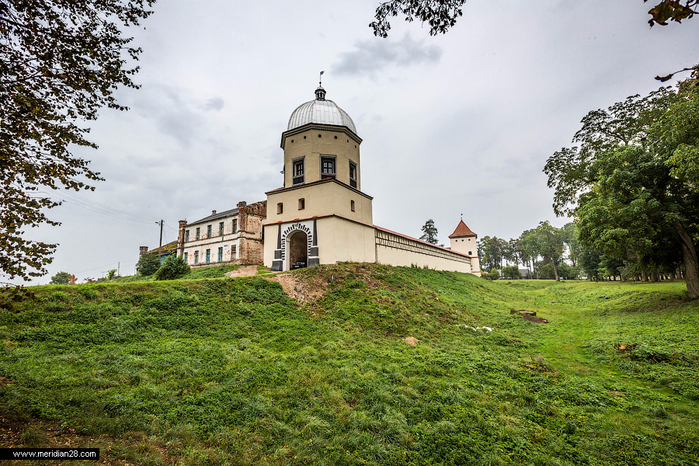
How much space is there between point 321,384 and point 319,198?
11.8 m

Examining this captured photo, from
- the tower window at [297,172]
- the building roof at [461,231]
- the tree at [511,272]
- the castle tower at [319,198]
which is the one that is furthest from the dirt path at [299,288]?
the tree at [511,272]

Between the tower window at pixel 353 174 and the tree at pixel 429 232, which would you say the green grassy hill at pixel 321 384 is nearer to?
the tower window at pixel 353 174

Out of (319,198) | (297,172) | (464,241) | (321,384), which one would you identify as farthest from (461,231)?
(321,384)

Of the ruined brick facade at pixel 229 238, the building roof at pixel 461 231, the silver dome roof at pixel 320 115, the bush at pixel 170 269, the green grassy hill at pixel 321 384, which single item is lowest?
the green grassy hill at pixel 321 384

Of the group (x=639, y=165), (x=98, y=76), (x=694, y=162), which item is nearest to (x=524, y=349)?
(x=694, y=162)

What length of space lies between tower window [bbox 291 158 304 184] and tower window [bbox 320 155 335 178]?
1309 millimetres

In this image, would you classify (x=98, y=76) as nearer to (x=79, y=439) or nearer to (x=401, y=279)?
(x=79, y=439)

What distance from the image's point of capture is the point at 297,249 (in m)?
19.3

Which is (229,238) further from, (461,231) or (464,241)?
(461,231)

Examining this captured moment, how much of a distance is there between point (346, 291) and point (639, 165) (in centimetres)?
1396

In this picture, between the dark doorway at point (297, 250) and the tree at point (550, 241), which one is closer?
the dark doorway at point (297, 250)

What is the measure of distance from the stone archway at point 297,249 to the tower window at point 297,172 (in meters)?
3.16

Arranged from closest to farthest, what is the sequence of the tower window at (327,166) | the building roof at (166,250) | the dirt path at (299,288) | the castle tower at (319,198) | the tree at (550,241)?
1. the dirt path at (299,288)
2. the castle tower at (319,198)
3. the tower window at (327,166)
4. the building roof at (166,250)
5. the tree at (550,241)

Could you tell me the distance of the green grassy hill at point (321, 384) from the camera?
4.60 meters
